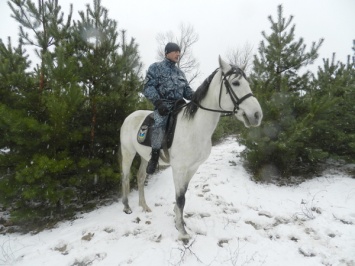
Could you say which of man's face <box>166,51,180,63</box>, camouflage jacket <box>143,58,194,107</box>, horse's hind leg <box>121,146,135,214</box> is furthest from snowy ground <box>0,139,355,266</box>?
man's face <box>166,51,180,63</box>

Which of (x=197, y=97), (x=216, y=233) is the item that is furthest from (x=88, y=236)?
(x=197, y=97)

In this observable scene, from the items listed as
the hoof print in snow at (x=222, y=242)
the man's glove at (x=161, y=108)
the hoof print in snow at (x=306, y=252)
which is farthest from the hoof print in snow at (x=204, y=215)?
the man's glove at (x=161, y=108)

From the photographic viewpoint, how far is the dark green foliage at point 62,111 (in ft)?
12.0

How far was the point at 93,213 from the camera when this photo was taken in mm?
4340

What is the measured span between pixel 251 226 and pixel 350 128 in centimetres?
467

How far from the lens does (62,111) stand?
3660 millimetres

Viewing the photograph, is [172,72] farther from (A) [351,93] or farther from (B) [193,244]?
(A) [351,93]

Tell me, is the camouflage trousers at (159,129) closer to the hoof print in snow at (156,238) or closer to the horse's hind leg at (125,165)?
the horse's hind leg at (125,165)

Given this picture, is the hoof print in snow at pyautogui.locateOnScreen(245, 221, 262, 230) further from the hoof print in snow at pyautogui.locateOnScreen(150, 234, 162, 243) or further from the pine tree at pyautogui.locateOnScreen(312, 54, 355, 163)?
the pine tree at pyautogui.locateOnScreen(312, 54, 355, 163)

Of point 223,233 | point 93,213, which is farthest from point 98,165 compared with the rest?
point 223,233

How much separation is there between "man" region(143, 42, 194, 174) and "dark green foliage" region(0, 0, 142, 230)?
143 cm

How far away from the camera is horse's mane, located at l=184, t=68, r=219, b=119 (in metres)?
2.92

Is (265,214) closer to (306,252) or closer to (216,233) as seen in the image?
(306,252)

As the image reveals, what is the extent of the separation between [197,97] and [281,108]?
11.2 feet
